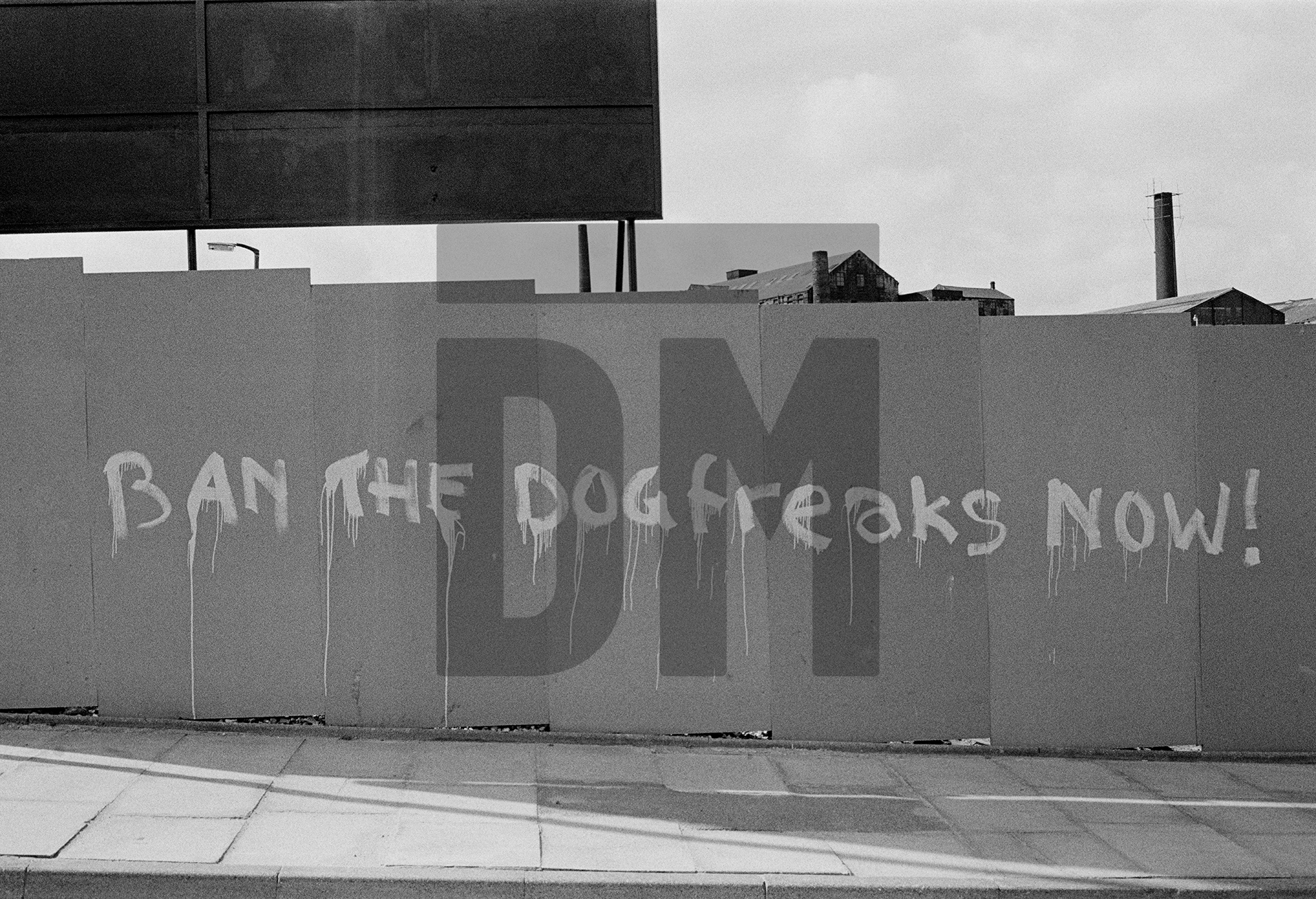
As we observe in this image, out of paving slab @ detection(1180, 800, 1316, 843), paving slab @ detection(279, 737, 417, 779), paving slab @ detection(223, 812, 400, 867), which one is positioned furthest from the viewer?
paving slab @ detection(279, 737, 417, 779)

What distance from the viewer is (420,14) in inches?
309

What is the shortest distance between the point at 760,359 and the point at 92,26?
201 inches

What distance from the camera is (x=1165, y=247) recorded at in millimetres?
42312

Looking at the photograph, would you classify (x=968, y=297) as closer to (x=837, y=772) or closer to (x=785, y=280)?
(x=785, y=280)

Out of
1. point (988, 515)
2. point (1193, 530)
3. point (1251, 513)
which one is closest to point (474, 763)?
point (988, 515)

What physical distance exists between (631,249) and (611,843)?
4120 millimetres

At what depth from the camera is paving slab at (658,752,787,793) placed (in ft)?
20.9

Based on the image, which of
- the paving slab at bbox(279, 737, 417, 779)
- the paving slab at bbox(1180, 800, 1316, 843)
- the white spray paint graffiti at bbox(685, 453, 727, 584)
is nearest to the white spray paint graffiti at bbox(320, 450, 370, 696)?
the paving slab at bbox(279, 737, 417, 779)

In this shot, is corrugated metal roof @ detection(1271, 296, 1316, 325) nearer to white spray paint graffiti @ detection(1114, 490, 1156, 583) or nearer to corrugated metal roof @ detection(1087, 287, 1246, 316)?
corrugated metal roof @ detection(1087, 287, 1246, 316)

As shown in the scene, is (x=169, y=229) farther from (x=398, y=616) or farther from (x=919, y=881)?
(x=919, y=881)

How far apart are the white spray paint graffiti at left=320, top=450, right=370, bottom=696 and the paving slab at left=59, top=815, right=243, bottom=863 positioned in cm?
177

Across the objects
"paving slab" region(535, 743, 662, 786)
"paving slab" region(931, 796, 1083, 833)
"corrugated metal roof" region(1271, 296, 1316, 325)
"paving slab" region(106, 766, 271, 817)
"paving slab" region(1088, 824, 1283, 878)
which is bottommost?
"paving slab" region(1088, 824, 1283, 878)

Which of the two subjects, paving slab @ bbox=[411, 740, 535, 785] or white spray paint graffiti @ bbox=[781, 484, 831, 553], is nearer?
paving slab @ bbox=[411, 740, 535, 785]

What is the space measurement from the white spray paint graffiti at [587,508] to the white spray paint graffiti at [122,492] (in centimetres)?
254
